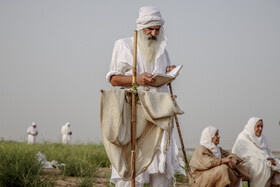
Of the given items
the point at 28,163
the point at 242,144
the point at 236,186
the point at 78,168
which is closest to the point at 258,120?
the point at 242,144

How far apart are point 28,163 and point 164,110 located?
4.72 meters

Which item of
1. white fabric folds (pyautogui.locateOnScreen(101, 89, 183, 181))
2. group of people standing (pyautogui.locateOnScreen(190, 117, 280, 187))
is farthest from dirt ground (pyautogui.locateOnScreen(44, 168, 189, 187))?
white fabric folds (pyautogui.locateOnScreen(101, 89, 183, 181))

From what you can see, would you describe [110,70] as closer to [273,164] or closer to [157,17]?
[157,17]

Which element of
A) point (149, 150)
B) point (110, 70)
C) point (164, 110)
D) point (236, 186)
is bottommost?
point (236, 186)

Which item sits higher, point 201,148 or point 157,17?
point 157,17

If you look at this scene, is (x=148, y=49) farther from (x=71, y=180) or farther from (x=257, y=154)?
(x=257, y=154)

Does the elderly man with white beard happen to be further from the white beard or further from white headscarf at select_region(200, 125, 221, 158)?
white headscarf at select_region(200, 125, 221, 158)

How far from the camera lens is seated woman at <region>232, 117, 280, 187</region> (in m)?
8.92

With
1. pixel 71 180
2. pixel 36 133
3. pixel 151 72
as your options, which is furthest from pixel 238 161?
pixel 36 133

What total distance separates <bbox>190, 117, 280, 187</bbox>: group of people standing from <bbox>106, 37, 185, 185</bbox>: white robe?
3929 millimetres

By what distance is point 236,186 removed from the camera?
Answer: 8.30 meters

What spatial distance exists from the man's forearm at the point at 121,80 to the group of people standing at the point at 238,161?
14.2 ft

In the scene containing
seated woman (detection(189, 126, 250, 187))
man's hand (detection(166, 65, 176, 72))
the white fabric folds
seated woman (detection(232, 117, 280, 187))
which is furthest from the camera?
seated woman (detection(232, 117, 280, 187))

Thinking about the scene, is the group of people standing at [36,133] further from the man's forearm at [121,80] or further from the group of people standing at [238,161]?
the man's forearm at [121,80]
